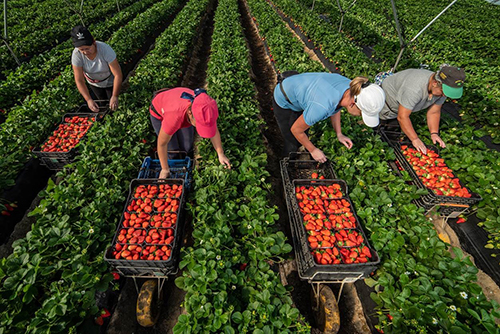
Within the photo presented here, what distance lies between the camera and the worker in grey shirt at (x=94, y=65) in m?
3.55

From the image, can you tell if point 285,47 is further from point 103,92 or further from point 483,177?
point 483,177

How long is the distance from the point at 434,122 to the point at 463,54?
25.1 feet

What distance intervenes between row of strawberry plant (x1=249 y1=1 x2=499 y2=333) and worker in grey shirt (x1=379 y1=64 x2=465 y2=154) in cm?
79

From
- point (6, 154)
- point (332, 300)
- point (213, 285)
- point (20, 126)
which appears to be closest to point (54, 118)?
point (20, 126)

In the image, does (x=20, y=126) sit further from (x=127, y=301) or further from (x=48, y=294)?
(x=127, y=301)

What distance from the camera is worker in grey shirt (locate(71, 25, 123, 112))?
3553mm

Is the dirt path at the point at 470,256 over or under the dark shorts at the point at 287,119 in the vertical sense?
under

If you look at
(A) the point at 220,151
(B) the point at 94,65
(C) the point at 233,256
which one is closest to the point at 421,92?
(A) the point at 220,151

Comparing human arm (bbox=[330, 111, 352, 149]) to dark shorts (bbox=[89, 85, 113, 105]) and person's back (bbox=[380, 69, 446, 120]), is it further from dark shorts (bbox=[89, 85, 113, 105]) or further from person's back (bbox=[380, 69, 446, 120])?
dark shorts (bbox=[89, 85, 113, 105])

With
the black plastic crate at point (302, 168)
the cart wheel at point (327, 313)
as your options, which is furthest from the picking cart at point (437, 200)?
the cart wheel at point (327, 313)

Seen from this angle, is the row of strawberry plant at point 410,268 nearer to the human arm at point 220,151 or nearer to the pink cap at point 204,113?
the human arm at point 220,151

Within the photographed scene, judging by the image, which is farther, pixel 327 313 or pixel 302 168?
pixel 302 168

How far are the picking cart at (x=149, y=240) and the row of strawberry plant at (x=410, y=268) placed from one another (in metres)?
2.59

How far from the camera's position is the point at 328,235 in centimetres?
275
